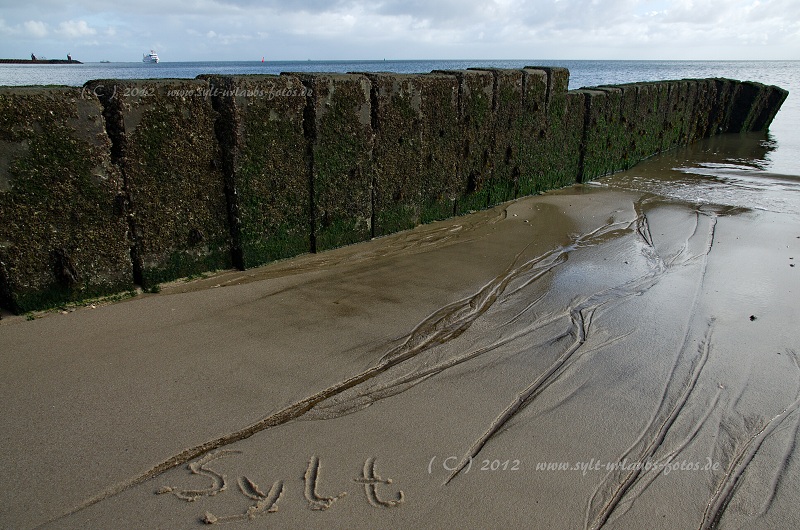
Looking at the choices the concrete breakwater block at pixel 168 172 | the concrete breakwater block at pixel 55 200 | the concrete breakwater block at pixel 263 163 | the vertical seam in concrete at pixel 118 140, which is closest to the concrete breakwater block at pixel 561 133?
the concrete breakwater block at pixel 263 163

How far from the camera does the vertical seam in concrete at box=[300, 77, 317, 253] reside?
15.4 feet

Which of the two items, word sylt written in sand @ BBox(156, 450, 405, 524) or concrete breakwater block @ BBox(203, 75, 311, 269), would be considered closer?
word sylt written in sand @ BBox(156, 450, 405, 524)

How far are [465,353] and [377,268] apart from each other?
61.5 inches

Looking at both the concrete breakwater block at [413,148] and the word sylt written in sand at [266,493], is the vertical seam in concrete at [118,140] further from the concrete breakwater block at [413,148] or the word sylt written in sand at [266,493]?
the concrete breakwater block at [413,148]

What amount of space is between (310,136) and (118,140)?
60.7 inches

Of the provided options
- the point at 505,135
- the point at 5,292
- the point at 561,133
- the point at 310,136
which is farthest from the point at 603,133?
the point at 5,292

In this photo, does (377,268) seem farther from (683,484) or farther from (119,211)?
(683,484)

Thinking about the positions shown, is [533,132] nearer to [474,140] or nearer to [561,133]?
[561,133]

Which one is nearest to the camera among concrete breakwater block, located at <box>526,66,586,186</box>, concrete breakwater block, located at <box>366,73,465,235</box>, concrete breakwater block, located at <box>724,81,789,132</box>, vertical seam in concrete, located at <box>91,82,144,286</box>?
vertical seam in concrete, located at <box>91,82,144,286</box>

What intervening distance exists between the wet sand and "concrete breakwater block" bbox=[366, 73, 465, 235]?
2.86ft

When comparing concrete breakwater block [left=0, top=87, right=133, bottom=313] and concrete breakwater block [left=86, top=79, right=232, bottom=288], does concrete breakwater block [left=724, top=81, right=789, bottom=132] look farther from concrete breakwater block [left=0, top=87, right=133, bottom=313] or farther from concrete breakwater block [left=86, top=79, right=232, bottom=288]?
concrete breakwater block [left=0, top=87, right=133, bottom=313]

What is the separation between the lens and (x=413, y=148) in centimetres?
576

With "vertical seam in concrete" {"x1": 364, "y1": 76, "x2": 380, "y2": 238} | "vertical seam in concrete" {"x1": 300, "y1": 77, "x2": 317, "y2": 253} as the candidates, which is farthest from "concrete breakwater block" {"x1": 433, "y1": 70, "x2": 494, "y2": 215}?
"vertical seam in concrete" {"x1": 300, "y1": 77, "x2": 317, "y2": 253}

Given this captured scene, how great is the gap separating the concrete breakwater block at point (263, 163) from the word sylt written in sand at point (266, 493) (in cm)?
247
